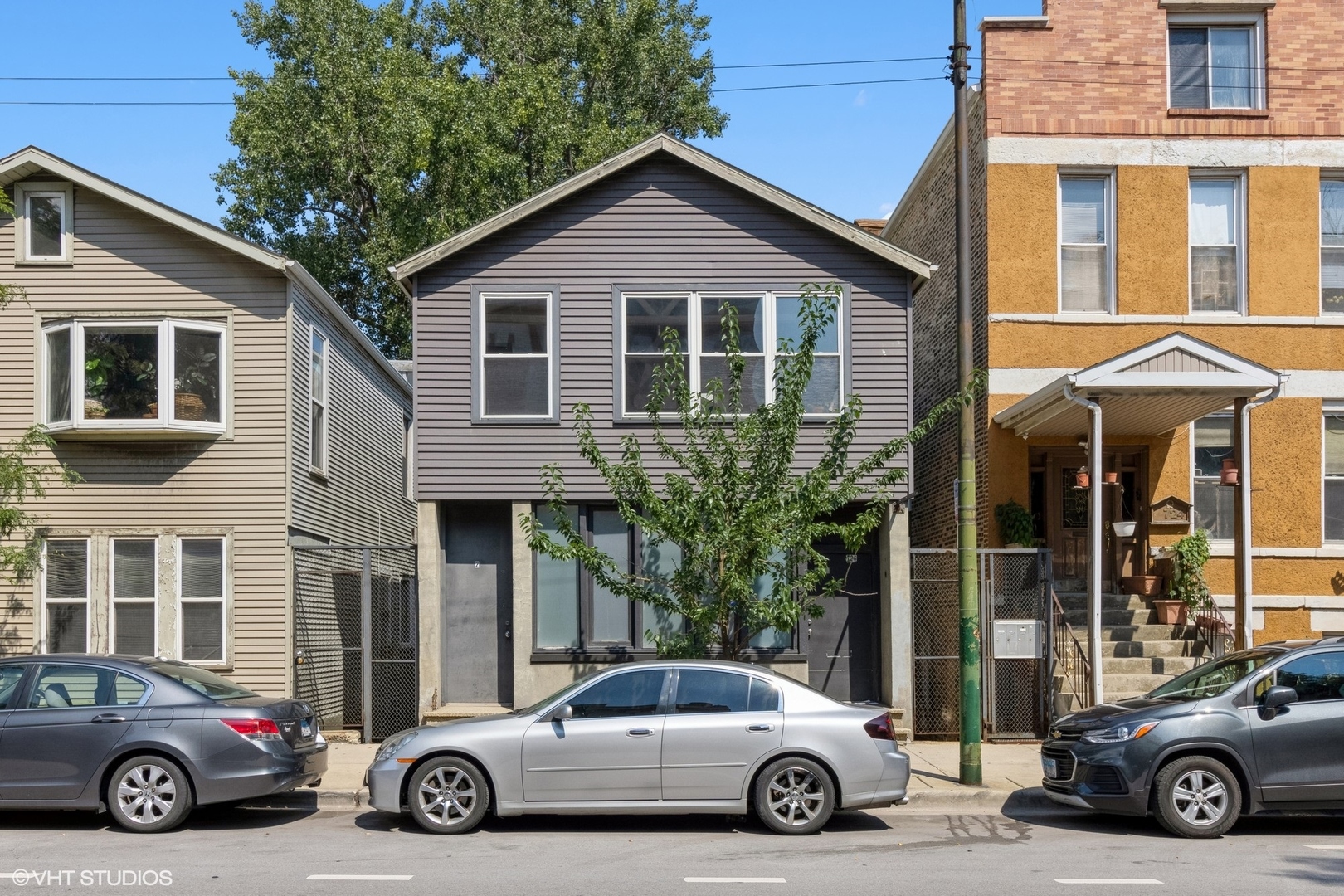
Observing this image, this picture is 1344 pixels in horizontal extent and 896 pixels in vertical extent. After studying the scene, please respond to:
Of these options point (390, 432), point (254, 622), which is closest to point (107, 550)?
point (254, 622)

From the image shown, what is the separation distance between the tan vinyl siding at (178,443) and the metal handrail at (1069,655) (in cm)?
966

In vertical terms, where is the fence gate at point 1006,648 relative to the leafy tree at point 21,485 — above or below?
below

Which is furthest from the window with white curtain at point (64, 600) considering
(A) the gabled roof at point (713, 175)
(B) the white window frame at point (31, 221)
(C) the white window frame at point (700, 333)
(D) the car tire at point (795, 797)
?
(D) the car tire at point (795, 797)

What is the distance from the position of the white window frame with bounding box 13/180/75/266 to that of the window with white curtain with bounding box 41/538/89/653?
3594 mm

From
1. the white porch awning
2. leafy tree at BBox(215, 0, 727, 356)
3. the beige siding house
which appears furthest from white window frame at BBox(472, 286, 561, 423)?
leafy tree at BBox(215, 0, 727, 356)

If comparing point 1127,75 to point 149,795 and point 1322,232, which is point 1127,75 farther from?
point 149,795

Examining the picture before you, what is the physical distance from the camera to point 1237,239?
722 inches

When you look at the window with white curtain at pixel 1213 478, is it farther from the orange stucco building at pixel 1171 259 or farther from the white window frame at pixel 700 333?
the white window frame at pixel 700 333

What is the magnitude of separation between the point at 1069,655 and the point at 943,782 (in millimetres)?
4164

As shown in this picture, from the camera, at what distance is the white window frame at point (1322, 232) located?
18188 millimetres

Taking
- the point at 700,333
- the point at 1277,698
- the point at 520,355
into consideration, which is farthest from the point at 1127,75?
the point at 1277,698

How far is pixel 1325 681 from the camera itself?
11.2m

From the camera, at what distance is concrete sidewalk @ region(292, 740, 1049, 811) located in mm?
12609

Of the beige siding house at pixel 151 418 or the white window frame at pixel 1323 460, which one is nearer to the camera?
the beige siding house at pixel 151 418
